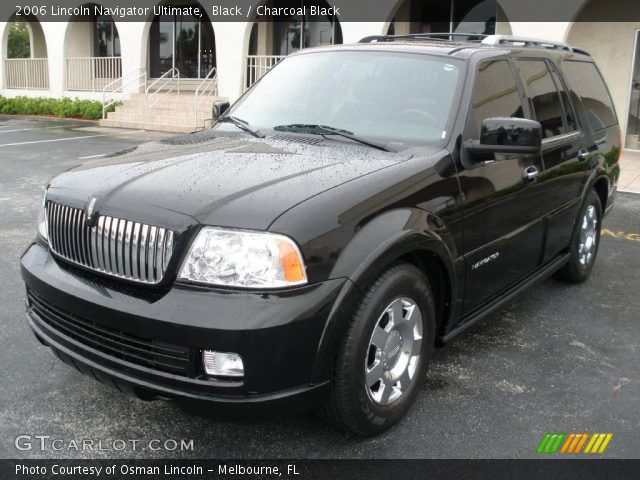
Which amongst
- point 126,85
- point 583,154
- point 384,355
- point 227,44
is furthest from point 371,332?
point 126,85

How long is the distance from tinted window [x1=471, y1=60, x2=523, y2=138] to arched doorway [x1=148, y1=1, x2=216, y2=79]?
18725mm

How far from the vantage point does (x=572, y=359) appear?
4.12 metres

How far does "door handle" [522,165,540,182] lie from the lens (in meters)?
4.09

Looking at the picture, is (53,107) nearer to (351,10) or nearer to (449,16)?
(351,10)

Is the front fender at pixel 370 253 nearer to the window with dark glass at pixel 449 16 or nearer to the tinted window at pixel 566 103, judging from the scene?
the tinted window at pixel 566 103

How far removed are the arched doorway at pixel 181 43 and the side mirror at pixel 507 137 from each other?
1937 centimetres

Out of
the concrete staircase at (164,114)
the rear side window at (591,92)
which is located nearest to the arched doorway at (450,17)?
the concrete staircase at (164,114)

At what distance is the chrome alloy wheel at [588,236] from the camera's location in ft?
17.7

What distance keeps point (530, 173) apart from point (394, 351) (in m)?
1.67

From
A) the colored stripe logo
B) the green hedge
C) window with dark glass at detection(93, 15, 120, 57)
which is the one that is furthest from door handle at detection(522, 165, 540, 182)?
window with dark glass at detection(93, 15, 120, 57)

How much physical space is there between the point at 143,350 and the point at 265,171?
38.2 inches

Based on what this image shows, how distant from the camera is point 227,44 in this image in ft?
60.4

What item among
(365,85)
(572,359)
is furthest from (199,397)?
(572,359)

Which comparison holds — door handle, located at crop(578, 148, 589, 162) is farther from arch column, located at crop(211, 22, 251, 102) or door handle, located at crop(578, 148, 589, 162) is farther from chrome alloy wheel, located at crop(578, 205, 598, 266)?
arch column, located at crop(211, 22, 251, 102)
